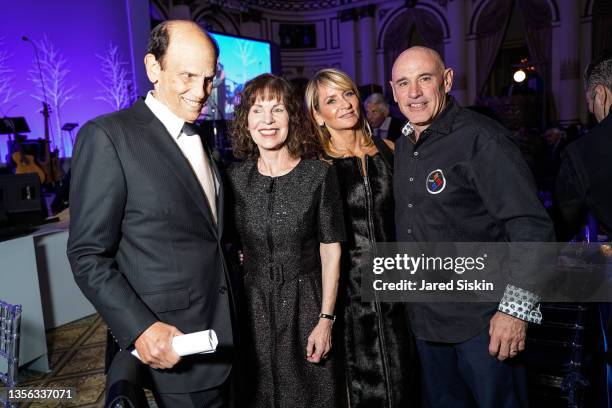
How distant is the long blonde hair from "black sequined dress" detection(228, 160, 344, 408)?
0.43m

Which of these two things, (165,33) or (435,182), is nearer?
(165,33)

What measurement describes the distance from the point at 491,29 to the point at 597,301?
12.8m

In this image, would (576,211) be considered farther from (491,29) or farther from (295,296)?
(491,29)

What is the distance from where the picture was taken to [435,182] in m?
1.78

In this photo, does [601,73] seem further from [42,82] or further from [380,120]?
[42,82]

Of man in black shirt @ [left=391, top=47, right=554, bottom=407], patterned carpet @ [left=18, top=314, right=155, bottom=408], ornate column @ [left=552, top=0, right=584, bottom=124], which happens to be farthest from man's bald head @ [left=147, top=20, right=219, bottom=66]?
ornate column @ [left=552, top=0, right=584, bottom=124]

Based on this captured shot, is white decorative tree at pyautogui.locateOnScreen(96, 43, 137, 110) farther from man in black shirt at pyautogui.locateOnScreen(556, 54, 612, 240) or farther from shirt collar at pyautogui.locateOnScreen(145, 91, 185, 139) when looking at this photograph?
man in black shirt at pyautogui.locateOnScreen(556, 54, 612, 240)

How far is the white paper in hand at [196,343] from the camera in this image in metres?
1.11

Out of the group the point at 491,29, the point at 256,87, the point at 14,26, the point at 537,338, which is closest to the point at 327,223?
the point at 256,87

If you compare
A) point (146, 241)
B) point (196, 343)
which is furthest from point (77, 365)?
point (196, 343)

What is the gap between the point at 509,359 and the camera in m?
1.72

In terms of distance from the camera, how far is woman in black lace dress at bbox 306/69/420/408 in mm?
2135

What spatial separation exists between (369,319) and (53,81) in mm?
10216

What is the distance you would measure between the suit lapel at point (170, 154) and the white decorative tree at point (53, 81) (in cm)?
995
